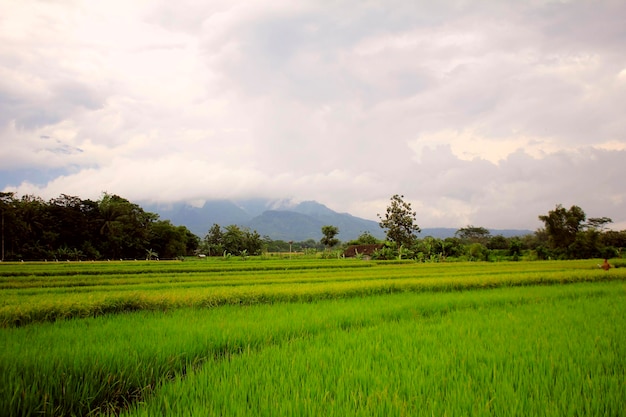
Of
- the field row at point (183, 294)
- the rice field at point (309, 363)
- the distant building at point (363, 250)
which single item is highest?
the rice field at point (309, 363)

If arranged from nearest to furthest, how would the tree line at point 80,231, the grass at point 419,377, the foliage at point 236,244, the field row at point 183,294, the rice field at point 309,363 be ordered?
the grass at point 419,377
the rice field at point 309,363
the field row at point 183,294
the tree line at point 80,231
the foliage at point 236,244

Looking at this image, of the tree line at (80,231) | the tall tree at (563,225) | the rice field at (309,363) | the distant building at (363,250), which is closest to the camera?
the rice field at (309,363)

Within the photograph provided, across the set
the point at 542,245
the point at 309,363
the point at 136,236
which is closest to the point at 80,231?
the point at 136,236

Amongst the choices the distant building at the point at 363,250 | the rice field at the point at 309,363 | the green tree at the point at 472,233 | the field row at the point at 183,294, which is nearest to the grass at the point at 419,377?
the rice field at the point at 309,363

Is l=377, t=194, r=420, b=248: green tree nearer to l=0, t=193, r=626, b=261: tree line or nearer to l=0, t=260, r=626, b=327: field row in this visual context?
l=0, t=193, r=626, b=261: tree line

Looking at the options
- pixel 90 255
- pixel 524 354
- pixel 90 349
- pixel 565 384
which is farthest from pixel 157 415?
pixel 90 255

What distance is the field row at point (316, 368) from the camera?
2720 millimetres

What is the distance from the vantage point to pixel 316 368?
11.9ft

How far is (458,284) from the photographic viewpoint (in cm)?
1301

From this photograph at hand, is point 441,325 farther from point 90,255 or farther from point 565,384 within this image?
point 90,255

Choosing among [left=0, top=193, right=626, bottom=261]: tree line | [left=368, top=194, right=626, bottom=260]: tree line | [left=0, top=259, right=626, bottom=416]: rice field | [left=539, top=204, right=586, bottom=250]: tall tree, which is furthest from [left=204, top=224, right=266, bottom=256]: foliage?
[left=0, top=259, right=626, bottom=416]: rice field

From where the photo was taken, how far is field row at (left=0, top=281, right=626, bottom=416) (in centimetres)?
272

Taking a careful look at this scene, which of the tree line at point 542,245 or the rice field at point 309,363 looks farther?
the tree line at point 542,245

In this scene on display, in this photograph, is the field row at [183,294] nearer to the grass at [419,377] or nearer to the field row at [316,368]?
A: the field row at [316,368]
